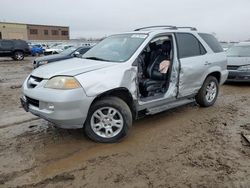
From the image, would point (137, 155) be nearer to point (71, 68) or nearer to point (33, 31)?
point (71, 68)

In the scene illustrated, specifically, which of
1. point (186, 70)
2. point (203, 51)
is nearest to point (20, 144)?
point (186, 70)

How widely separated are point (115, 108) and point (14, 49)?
900 inches

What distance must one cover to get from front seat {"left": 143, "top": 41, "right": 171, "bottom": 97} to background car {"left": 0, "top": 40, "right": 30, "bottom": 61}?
2123 centimetres

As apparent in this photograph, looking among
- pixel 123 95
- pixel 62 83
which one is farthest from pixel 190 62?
pixel 62 83

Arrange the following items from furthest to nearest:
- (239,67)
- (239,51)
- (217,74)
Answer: (239,51)
(239,67)
(217,74)

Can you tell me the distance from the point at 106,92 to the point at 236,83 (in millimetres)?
7788

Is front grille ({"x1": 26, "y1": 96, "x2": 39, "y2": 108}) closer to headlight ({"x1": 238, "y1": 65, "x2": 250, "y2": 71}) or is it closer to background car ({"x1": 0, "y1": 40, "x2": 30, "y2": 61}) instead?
headlight ({"x1": 238, "y1": 65, "x2": 250, "y2": 71})

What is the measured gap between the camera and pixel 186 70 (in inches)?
230

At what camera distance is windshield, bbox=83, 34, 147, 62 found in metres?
5.18

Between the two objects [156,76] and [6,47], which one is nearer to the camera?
[156,76]

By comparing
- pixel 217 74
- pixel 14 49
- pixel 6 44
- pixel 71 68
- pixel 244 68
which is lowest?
pixel 14 49

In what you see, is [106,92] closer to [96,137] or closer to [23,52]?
[96,137]

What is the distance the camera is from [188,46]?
6145 mm

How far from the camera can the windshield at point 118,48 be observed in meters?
5.18
